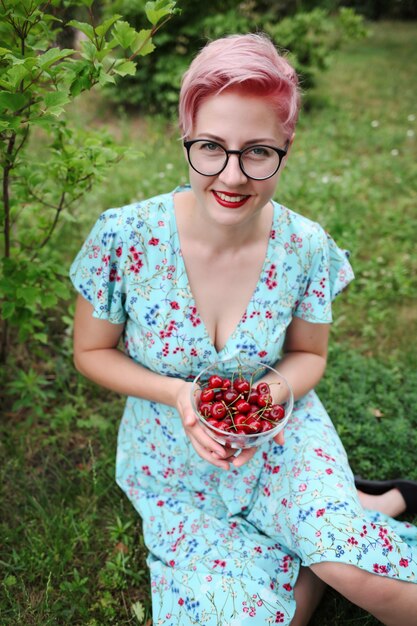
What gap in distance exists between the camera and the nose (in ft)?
5.31

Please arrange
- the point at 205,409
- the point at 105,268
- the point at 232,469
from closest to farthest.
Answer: the point at 205,409 < the point at 105,268 < the point at 232,469

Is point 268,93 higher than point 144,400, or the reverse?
point 268,93

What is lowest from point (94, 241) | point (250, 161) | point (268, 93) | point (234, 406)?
point (234, 406)

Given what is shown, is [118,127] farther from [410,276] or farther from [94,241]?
[94,241]

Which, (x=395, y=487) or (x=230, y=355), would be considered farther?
(x=395, y=487)

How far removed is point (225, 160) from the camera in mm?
1641

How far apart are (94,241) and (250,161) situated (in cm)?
60

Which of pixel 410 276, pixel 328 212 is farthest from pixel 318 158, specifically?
pixel 410 276

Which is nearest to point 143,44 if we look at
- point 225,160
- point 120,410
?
point 225,160

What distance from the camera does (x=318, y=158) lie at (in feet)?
16.5

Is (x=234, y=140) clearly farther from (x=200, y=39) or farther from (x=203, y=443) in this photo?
(x=200, y=39)

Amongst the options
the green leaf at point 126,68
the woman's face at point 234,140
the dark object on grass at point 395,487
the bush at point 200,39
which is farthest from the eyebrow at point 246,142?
the bush at point 200,39

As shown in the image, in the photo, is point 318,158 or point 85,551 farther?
point 318,158

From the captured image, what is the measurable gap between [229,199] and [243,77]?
342mm
